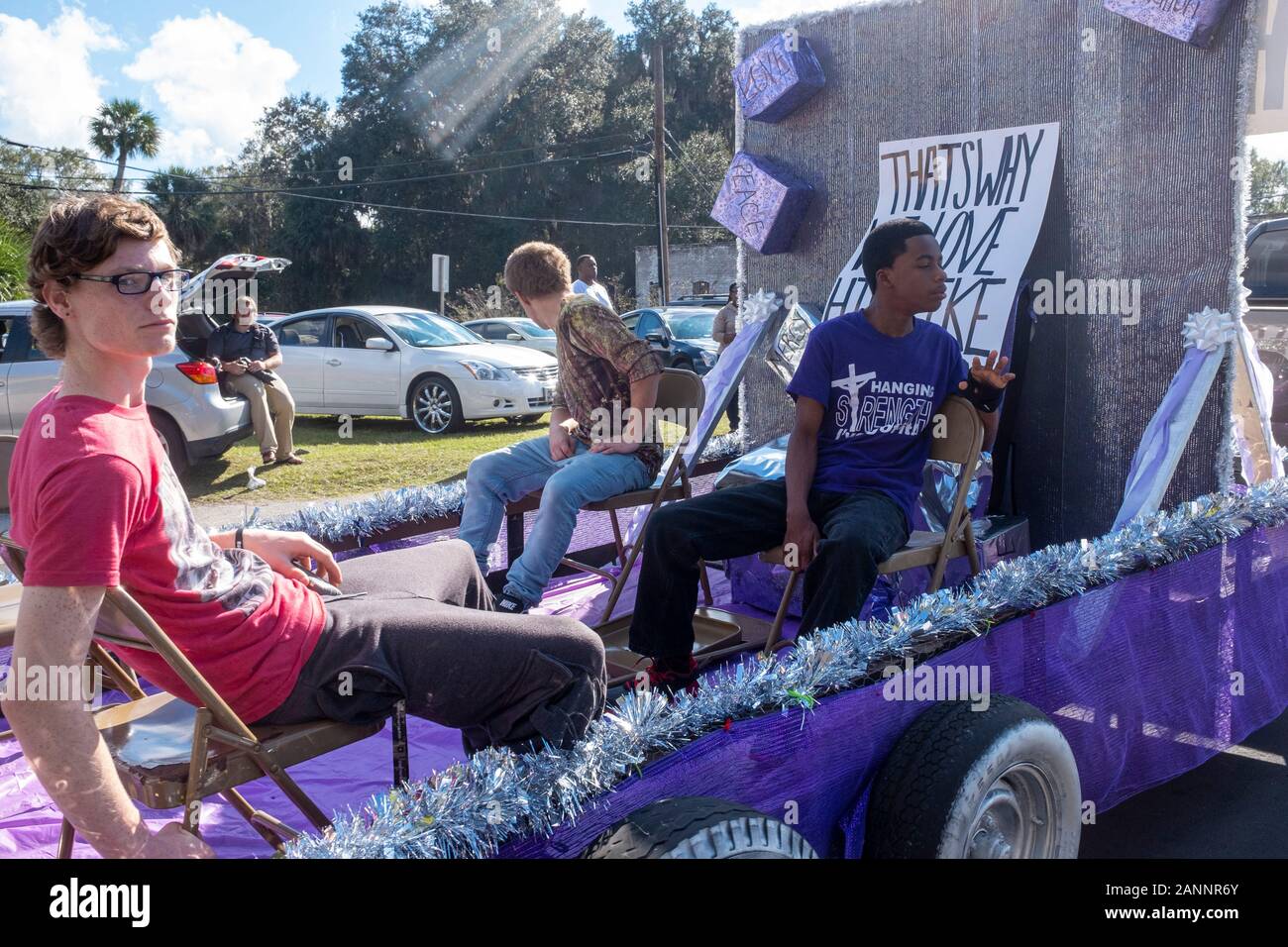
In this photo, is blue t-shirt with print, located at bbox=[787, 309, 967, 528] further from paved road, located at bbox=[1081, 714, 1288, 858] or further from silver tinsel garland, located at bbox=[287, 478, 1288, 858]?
paved road, located at bbox=[1081, 714, 1288, 858]

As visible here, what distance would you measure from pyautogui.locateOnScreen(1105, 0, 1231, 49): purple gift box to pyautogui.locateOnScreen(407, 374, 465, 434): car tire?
828cm

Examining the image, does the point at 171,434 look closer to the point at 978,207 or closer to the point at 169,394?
the point at 169,394

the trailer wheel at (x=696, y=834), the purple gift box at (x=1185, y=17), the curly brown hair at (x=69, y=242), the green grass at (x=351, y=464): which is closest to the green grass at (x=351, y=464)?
the green grass at (x=351, y=464)

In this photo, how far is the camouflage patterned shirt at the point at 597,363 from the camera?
3766mm

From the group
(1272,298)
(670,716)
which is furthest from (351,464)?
(670,716)

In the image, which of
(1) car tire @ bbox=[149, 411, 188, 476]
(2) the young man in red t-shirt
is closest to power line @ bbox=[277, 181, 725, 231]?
(1) car tire @ bbox=[149, 411, 188, 476]

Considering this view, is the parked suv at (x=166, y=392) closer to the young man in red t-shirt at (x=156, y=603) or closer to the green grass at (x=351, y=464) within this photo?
the green grass at (x=351, y=464)

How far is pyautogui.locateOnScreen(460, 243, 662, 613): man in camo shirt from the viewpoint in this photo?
3611 mm

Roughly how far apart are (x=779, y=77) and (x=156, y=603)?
4342mm

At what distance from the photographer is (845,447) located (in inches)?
132

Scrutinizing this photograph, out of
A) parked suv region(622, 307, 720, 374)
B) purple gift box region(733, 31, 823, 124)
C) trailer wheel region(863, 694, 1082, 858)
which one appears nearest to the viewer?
trailer wheel region(863, 694, 1082, 858)

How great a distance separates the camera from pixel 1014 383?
429cm

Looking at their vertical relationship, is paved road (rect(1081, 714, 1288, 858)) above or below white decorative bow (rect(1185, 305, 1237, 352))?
below

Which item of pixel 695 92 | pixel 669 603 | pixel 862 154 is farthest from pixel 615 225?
pixel 669 603
